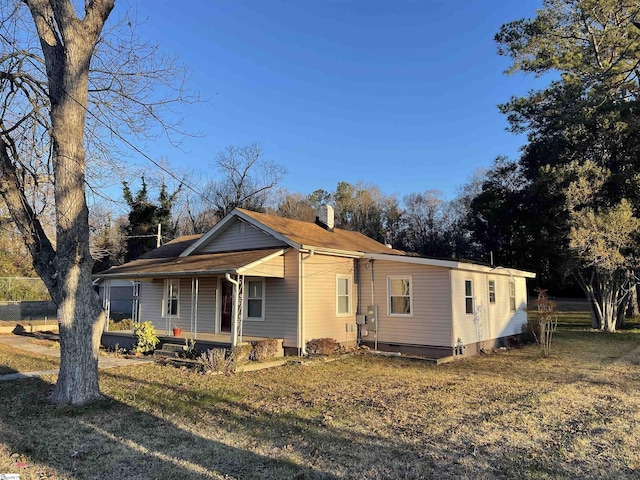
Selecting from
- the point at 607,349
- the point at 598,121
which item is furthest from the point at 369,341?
the point at 598,121

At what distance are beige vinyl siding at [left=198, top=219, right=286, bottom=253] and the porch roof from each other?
35cm

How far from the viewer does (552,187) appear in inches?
843

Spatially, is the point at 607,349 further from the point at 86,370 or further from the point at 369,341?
the point at 86,370

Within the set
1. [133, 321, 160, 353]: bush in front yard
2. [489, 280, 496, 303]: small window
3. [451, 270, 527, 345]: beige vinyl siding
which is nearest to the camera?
[451, 270, 527, 345]: beige vinyl siding

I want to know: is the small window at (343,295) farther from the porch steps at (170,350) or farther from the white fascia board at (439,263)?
the porch steps at (170,350)

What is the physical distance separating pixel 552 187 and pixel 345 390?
17971 millimetres

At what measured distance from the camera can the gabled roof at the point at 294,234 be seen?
43.5 feet

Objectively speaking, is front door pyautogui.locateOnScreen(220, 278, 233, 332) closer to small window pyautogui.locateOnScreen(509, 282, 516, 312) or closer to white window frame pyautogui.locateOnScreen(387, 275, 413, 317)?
white window frame pyautogui.locateOnScreen(387, 275, 413, 317)

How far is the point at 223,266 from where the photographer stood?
12.1 meters

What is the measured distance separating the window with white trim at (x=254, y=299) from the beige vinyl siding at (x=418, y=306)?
11.7 feet

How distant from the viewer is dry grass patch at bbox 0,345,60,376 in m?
10.4

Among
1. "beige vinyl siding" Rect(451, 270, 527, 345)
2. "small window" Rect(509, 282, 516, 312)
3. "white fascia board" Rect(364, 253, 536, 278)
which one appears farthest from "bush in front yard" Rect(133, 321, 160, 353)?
"small window" Rect(509, 282, 516, 312)

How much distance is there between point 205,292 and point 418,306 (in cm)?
726

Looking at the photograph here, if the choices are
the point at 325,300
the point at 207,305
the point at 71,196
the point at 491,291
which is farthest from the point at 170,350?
the point at 491,291
